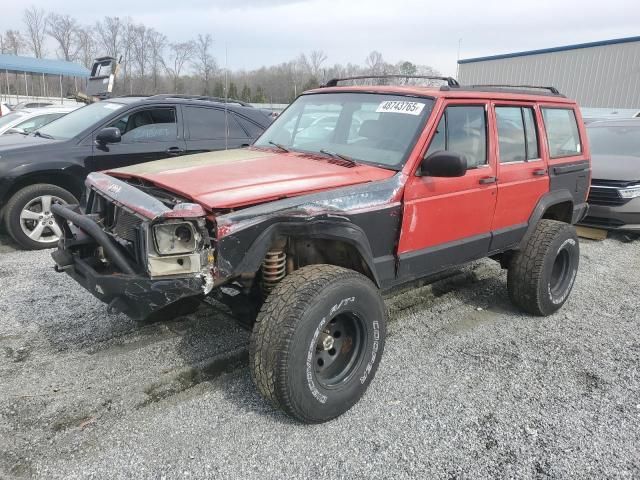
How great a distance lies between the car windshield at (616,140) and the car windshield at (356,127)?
6021 millimetres

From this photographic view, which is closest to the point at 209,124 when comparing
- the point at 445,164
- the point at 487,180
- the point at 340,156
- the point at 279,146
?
the point at 279,146

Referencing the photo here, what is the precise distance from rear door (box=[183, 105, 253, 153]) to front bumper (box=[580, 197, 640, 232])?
5.11 m

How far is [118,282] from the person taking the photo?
2.71 metres

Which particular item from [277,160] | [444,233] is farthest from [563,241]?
[277,160]

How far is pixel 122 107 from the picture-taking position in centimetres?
647

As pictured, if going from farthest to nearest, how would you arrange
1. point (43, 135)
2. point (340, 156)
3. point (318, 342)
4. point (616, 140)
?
point (616, 140), point (43, 135), point (340, 156), point (318, 342)

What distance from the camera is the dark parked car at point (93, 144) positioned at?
5801 millimetres

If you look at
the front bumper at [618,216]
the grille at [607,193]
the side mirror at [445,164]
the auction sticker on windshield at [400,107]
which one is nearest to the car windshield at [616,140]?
the grille at [607,193]

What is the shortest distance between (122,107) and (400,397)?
5.20 meters

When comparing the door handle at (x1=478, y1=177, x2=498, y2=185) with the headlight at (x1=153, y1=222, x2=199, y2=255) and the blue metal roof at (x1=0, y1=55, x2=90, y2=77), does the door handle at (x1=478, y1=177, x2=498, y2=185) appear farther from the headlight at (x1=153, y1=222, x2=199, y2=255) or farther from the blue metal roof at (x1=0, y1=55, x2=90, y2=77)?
the blue metal roof at (x1=0, y1=55, x2=90, y2=77)

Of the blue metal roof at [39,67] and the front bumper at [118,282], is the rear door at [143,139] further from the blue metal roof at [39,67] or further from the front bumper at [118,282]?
the blue metal roof at [39,67]

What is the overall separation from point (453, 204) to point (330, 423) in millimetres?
1730

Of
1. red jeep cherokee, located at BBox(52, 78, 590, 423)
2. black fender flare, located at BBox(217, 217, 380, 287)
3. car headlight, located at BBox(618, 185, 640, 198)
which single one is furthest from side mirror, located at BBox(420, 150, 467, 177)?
car headlight, located at BBox(618, 185, 640, 198)

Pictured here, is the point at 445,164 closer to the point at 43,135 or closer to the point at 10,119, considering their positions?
the point at 43,135
